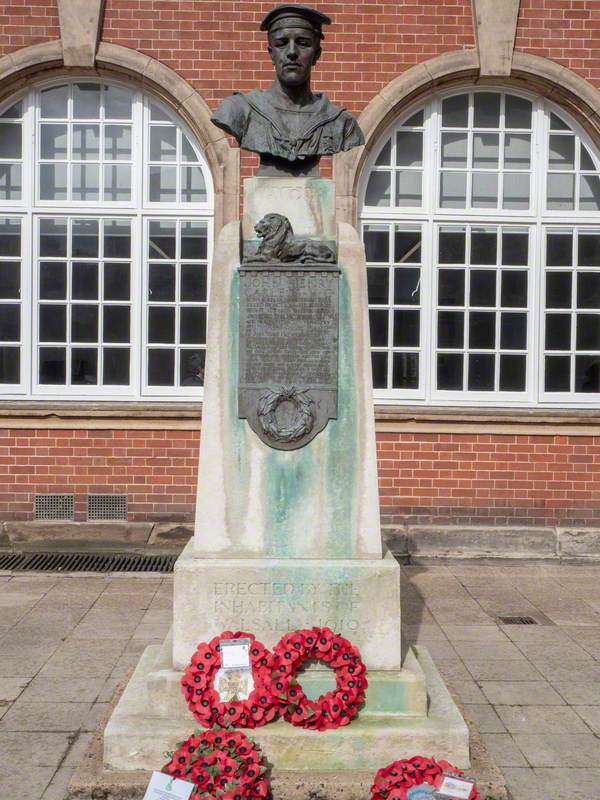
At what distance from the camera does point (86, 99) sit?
10.1 metres

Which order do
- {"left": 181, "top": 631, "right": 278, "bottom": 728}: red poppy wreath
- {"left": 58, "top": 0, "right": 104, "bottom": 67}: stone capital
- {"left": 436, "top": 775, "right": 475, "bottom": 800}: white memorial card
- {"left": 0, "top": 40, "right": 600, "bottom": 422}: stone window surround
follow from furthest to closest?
{"left": 0, "top": 40, "right": 600, "bottom": 422}: stone window surround
{"left": 58, "top": 0, "right": 104, "bottom": 67}: stone capital
{"left": 181, "top": 631, "right": 278, "bottom": 728}: red poppy wreath
{"left": 436, "top": 775, "right": 475, "bottom": 800}: white memorial card

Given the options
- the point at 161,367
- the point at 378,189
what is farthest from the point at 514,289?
the point at 161,367

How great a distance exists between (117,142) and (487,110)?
12.6 feet

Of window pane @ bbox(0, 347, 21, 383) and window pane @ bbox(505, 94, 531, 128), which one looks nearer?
window pane @ bbox(0, 347, 21, 383)

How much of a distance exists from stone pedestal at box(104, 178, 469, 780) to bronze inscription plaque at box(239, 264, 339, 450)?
5 cm

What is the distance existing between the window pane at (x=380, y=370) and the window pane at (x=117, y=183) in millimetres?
3064

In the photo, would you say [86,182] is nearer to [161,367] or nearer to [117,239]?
[117,239]

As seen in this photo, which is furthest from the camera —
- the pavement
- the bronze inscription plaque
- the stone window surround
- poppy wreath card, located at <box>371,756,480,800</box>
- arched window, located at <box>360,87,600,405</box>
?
arched window, located at <box>360,87,600,405</box>

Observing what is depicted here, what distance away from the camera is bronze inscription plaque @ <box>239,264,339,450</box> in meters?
4.98

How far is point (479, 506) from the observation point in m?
9.85

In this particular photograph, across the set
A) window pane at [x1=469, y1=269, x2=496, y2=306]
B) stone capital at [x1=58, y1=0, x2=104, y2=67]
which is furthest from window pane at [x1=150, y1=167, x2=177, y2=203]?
window pane at [x1=469, y1=269, x2=496, y2=306]

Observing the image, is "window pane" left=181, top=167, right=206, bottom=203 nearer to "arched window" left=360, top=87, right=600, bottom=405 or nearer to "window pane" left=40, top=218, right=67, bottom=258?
"window pane" left=40, top=218, right=67, bottom=258

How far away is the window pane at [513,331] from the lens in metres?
10.2

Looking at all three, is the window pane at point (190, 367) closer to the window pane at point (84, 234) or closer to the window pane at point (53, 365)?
the window pane at point (53, 365)
